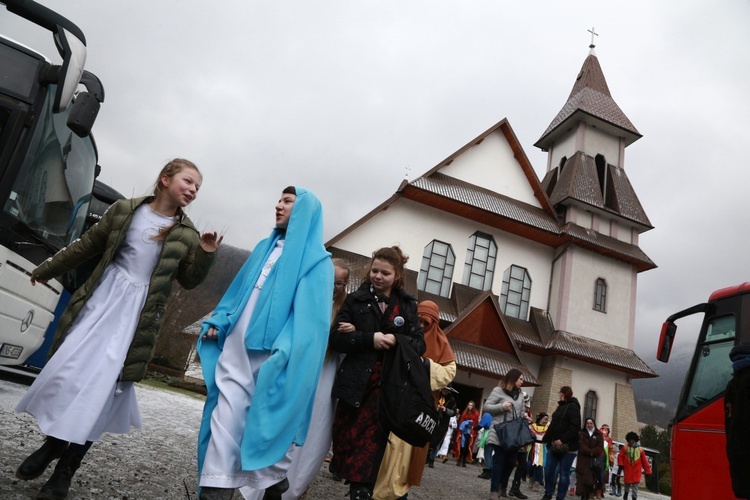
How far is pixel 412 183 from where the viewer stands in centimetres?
2194

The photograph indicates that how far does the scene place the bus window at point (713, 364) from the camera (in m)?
5.71

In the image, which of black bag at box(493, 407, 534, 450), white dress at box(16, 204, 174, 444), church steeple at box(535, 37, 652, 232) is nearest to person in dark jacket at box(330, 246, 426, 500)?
white dress at box(16, 204, 174, 444)

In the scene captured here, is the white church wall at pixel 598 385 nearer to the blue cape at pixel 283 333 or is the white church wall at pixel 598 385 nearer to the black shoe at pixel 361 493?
the black shoe at pixel 361 493

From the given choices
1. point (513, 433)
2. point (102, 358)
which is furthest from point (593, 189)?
point (102, 358)

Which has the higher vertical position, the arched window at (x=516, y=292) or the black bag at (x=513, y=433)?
the arched window at (x=516, y=292)

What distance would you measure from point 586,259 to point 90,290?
24.3 m

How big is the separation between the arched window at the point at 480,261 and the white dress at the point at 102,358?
20573 mm

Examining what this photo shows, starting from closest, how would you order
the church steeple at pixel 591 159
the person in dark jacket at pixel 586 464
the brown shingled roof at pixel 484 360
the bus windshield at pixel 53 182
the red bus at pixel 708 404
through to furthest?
1. the bus windshield at pixel 53 182
2. the red bus at pixel 708 404
3. the person in dark jacket at pixel 586 464
4. the brown shingled roof at pixel 484 360
5. the church steeple at pixel 591 159

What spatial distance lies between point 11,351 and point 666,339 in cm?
702

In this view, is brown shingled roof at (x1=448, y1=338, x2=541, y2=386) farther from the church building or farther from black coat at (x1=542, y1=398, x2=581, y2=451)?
black coat at (x1=542, y1=398, x2=581, y2=451)

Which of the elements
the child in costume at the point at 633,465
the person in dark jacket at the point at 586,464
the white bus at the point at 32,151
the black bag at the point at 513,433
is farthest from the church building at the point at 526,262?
the white bus at the point at 32,151

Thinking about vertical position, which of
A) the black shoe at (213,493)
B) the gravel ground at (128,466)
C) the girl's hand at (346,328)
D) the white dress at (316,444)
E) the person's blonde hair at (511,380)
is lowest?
the gravel ground at (128,466)

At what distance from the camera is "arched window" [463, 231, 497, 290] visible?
76.5ft

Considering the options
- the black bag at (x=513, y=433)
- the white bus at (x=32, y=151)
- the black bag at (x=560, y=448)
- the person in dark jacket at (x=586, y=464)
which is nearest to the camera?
the white bus at (x=32, y=151)
